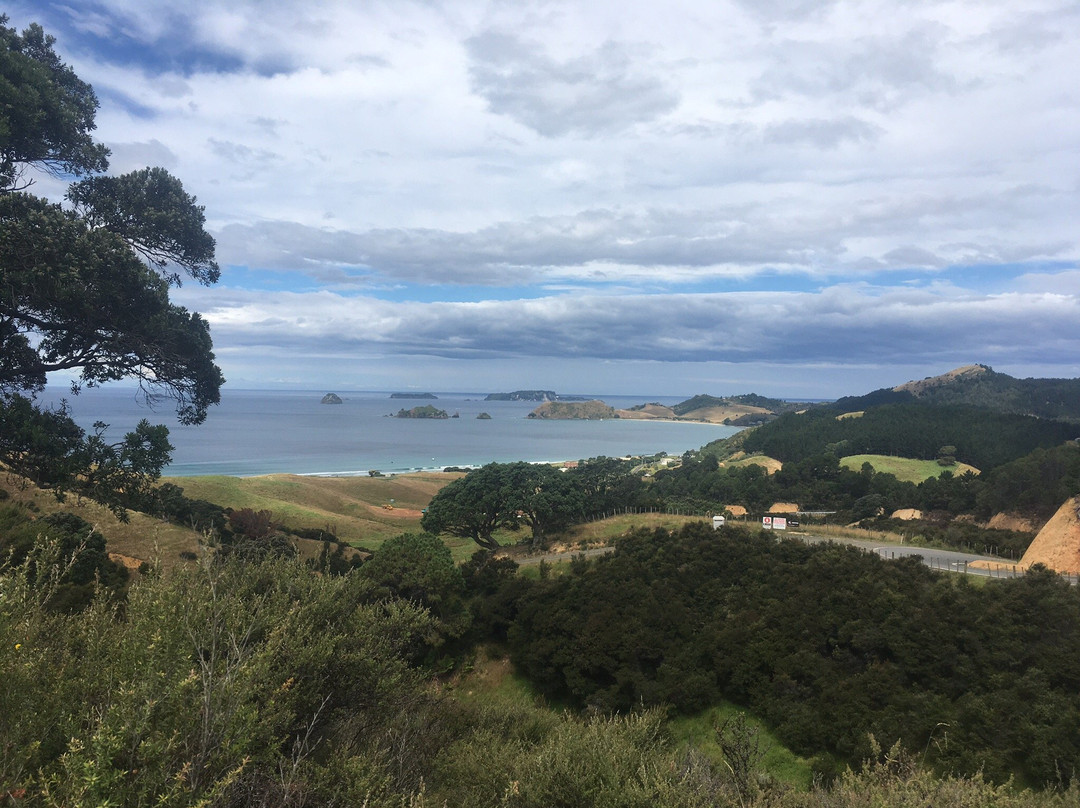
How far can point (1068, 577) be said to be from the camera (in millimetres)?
20953

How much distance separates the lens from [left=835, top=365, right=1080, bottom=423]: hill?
408 feet

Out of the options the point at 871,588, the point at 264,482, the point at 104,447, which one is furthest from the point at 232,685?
Result: the point at 264,482

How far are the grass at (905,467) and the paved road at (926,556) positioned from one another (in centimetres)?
3946

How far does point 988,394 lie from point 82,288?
170 metres

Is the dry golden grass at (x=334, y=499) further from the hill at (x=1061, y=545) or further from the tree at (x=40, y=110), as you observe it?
the hill at (x=1061, y=545)

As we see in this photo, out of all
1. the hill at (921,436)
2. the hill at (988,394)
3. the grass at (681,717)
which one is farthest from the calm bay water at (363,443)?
the grass at (681,717)

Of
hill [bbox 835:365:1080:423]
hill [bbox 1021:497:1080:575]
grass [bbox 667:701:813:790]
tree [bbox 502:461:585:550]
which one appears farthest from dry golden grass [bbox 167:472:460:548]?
hill [bbox 835:365:1080:423]

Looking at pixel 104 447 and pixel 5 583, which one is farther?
pixel 104 447

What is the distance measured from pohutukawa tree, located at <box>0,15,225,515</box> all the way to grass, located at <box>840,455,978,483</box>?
66196mm

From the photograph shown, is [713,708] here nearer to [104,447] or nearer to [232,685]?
[232,685]

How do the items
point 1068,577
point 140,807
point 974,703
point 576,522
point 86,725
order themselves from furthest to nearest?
point 576,522 < point 1068,577 < point 974,703 < point 86,725 < point 140,807

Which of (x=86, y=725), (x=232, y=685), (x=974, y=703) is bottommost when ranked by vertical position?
(x=974, y=703)

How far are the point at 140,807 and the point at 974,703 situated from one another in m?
15.1

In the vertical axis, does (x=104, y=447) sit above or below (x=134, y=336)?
below
